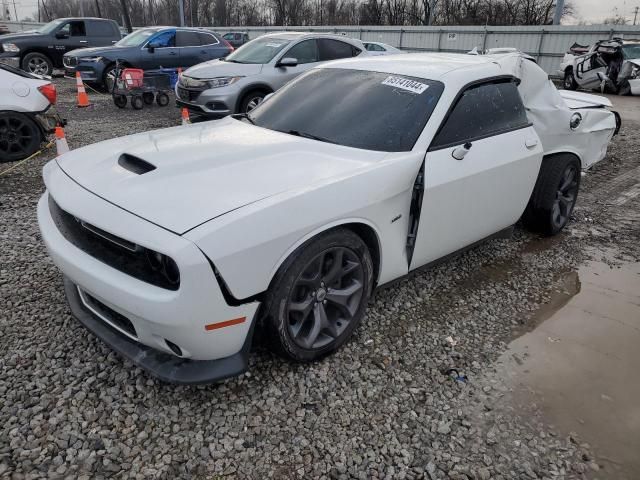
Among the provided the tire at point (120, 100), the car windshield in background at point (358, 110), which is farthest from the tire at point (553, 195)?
the tire at point (120, 100)

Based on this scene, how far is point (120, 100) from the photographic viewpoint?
35.4ft

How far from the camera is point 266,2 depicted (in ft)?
181

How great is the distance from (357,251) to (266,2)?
194 feet

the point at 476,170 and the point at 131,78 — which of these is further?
the point at 131,78

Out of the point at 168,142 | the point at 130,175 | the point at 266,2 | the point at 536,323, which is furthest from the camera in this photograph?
the point at 266,2

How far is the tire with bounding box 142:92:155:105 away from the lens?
438 inches

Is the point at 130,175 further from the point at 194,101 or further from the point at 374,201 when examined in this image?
the point at 194,101

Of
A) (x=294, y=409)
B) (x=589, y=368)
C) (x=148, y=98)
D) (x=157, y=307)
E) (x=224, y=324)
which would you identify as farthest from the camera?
(x=148, y=98)

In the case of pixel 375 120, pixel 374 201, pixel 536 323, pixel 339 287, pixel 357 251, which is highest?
pixel 375 120

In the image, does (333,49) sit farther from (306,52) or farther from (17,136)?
(17,136)

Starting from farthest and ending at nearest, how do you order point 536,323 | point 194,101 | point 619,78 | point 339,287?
1. point 619,78
2. point 194,101
3. point 536,323
4. point 339,287

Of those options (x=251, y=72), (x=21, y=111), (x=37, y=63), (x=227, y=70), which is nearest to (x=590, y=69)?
(x=251, y=72)

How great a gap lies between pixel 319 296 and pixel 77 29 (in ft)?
52.5

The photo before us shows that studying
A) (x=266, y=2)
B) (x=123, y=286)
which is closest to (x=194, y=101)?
(x=123, y=286)
